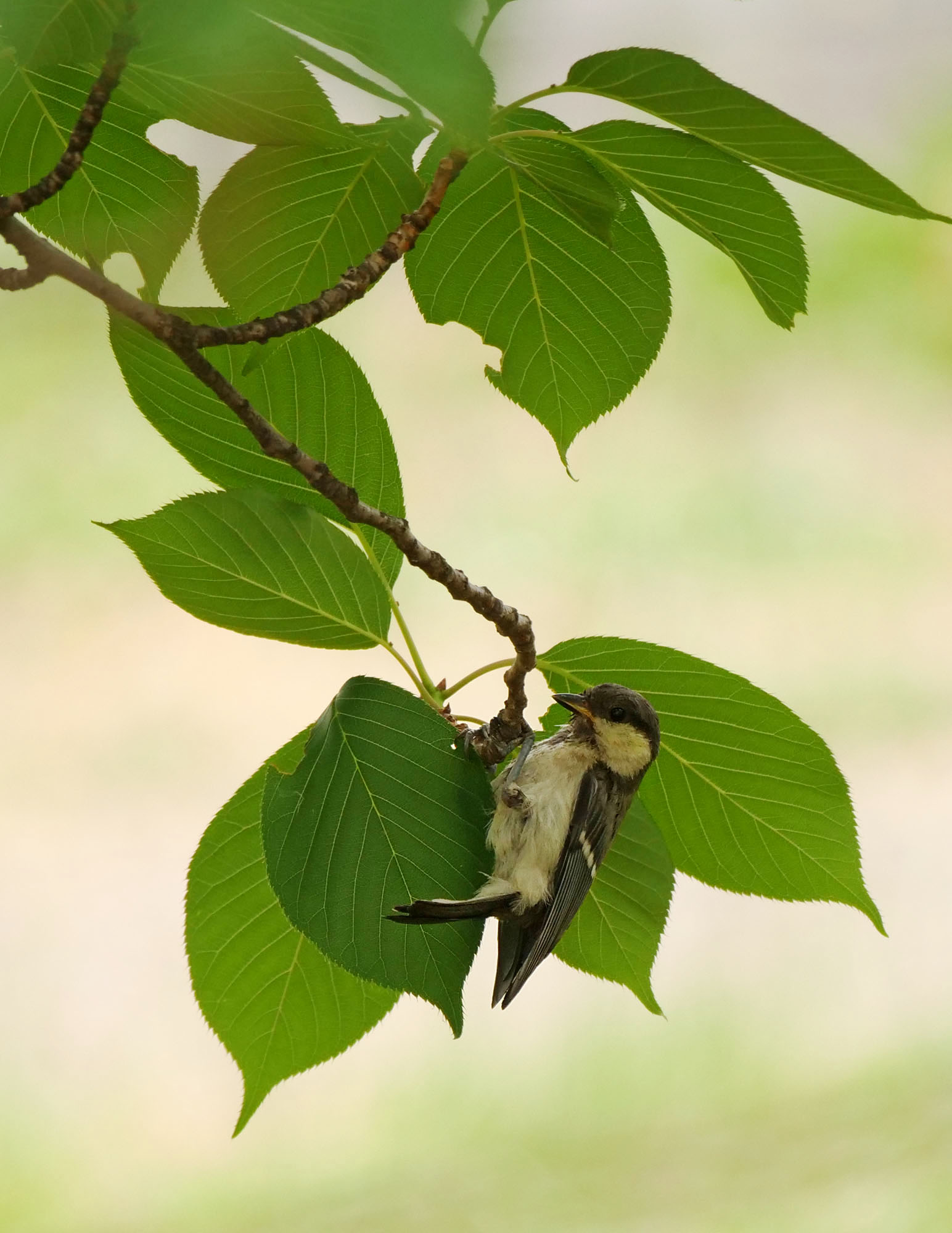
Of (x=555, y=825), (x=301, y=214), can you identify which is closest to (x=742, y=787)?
(x=555, y=825)

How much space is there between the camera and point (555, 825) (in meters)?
0.63

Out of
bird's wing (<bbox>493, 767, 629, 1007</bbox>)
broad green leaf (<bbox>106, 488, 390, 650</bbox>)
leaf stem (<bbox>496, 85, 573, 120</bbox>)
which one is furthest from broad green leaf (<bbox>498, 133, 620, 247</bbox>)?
bird's wing (<bbox>493, 767, 629, 1007</bbox>)

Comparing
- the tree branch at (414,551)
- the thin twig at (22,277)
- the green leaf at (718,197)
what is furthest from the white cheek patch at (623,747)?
the thin twig at (22,277)

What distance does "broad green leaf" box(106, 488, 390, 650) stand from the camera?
0.43 meters

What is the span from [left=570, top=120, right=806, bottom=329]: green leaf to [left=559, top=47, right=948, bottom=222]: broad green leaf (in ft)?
0.09

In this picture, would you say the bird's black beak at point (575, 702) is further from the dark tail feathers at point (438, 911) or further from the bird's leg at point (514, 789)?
the dark tail feathers at point (438, 911)

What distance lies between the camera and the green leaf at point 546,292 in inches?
18.8

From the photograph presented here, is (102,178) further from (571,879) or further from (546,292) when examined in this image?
(571,879)

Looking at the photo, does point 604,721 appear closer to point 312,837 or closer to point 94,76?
point 312,837

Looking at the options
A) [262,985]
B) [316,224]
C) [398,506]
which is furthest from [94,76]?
[262,985]

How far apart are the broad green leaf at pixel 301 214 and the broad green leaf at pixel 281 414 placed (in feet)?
0.08

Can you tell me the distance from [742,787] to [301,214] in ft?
0.96

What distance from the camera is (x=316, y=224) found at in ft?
1.47

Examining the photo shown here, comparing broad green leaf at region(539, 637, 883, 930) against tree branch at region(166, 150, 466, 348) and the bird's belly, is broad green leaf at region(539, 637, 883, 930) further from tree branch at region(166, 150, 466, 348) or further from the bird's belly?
tree branch at region(166, 150, 466, 348)
